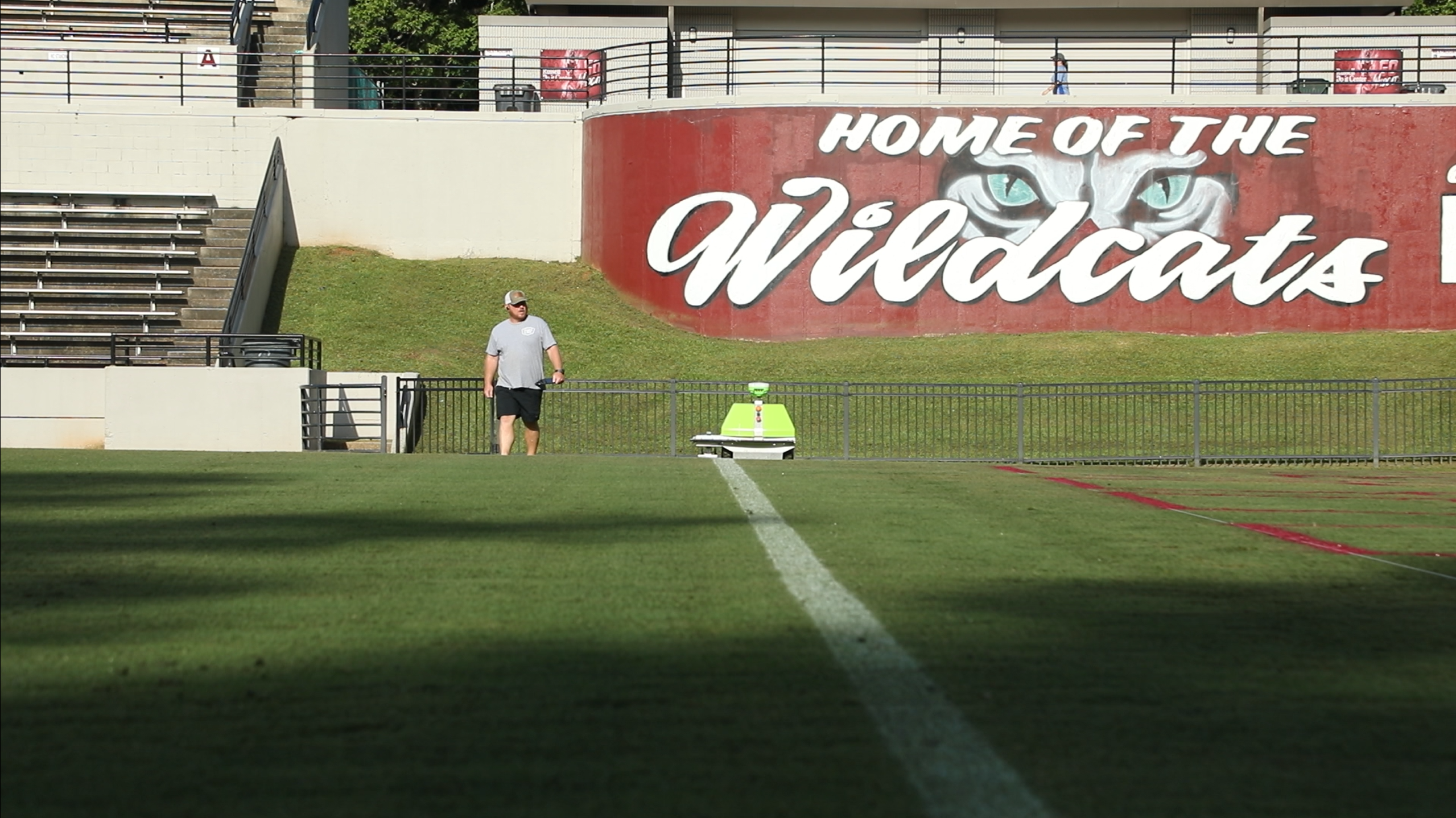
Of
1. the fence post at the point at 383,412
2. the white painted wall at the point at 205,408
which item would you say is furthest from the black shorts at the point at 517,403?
the fence post at the point at 383,412

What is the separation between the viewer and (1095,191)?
3009 centimetres

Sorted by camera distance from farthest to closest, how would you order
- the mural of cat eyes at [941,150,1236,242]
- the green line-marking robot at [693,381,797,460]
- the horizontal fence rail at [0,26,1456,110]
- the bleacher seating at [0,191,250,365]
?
the horizontal fence rail at [0,26,1456,110]
the mural of cat eyes at [941,150,1236,242]
the bleacher seating at [0,191,250,365]
the green line-marking robot at [693,381,797,460]

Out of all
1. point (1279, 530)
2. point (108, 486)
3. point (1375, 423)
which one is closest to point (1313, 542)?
point (1279, 530)

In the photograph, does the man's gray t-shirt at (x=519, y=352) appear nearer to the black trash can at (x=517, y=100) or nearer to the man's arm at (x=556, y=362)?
the man's arm at (x=556, y=362)

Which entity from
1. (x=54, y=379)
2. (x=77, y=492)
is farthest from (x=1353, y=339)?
(x=77, y=492)

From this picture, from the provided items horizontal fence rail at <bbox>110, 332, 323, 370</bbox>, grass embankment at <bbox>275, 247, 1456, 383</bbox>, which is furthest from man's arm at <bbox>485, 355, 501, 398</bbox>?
grass embankment at <bbox>275, 247, 1456, 383</bbox>

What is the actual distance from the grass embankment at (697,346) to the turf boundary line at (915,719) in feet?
64.7

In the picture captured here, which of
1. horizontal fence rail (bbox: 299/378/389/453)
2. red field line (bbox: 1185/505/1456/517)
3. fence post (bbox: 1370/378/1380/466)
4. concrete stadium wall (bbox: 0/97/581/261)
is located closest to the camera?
red field line (bbox: 1185/505/1456/517)

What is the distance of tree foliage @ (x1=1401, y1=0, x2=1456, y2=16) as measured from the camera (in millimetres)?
45469

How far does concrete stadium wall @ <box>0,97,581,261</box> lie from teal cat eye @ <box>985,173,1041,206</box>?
8.71 meters

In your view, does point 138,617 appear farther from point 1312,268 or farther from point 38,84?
point 38,84

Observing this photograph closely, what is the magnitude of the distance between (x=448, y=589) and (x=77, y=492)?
14.7 ft

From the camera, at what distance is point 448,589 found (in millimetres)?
6305

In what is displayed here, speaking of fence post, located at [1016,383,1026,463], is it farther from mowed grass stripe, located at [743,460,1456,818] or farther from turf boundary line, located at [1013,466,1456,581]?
mowed grass stripe, located at [743,460,1456,818]
